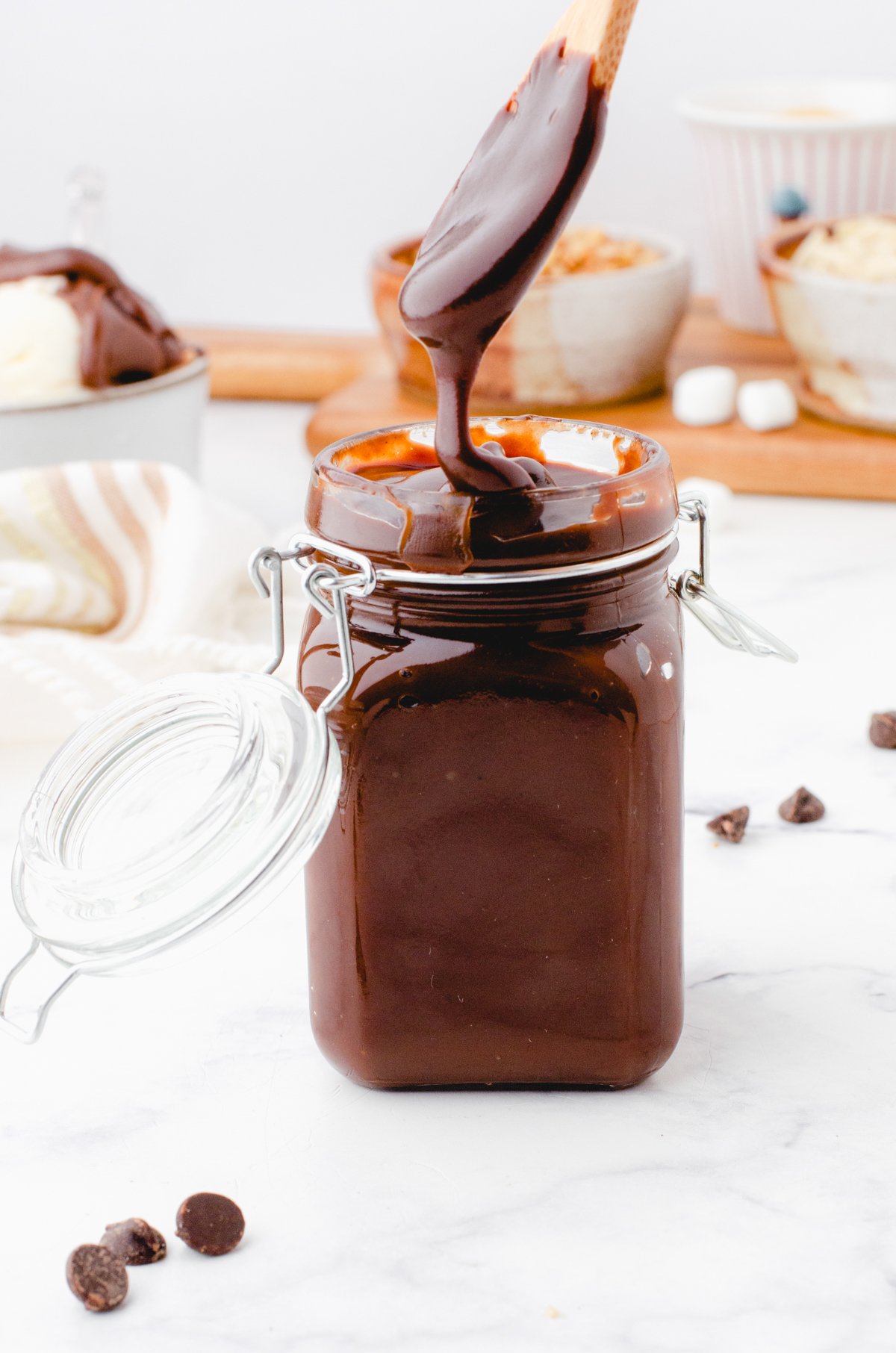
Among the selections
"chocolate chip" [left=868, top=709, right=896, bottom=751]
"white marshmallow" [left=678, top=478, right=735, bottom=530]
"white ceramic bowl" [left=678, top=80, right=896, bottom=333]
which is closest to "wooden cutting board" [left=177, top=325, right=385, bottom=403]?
"white ceramic bowl" [left=678, top=80, right=896, bottom=333]

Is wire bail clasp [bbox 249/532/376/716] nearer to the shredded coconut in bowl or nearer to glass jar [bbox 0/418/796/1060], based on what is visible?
glass jar [bbox 0/418/796/1060]

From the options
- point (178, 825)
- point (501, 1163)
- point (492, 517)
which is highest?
point (492, 517)

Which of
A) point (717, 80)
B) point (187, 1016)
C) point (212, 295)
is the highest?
point (717, 80)

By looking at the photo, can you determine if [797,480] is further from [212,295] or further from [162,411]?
[212,295]

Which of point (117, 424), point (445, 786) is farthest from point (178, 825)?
point (117, 424)

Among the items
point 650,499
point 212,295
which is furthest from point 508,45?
point 650,499

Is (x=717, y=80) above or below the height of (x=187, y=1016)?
above

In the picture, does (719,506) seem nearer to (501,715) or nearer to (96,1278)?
(501,715)
